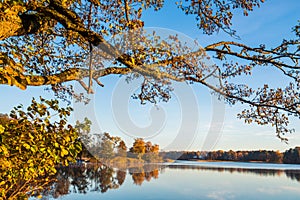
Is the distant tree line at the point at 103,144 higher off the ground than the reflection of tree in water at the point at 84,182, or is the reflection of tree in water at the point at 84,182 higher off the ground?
the distant tree line at the point at 103,144

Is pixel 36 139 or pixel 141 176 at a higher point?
pixel 36 139

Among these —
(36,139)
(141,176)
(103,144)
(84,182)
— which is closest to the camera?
(36,139)

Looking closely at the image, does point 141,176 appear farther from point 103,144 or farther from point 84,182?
point 103,144

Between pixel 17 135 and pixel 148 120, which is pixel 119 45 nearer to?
pixel 148 120

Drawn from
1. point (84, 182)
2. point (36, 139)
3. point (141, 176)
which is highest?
point (36, 139)

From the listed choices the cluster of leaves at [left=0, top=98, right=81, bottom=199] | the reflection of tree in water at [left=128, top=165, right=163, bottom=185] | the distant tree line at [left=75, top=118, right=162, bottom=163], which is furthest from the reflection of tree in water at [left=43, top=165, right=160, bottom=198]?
the cluster of leaves at [left=0, top=98, right=81, bottom=199]

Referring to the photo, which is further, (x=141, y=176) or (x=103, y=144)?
(x=141, y=176)


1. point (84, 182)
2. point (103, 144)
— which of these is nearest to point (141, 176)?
point (84, 182)

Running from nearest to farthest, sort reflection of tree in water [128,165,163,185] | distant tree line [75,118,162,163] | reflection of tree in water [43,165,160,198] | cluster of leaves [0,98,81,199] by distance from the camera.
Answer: cluster of leaves [0,98,81,199], distant tree line [75,118,162,163], reflection of tree in water [128,165,163,185], reflection of tree in water [43,165,160,198]

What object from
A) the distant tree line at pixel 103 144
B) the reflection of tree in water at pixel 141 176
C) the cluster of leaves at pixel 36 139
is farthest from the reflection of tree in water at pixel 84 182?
the cluster of leaves at pixel 36 139

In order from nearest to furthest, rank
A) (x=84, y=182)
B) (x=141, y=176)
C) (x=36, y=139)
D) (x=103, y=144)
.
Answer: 1. (x=36, y=139)
2. (x=103, y=144)
3. (x=84, y=182)
4. (x=141, y=176)

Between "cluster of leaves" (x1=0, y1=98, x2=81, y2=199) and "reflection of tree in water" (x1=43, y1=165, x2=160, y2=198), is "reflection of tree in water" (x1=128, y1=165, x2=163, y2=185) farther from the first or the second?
"cluster of leaves" (x1=0, y1=98, x2=81, y2=199)

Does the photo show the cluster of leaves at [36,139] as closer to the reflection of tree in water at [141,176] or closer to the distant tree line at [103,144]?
the distant tree line at [103,144]

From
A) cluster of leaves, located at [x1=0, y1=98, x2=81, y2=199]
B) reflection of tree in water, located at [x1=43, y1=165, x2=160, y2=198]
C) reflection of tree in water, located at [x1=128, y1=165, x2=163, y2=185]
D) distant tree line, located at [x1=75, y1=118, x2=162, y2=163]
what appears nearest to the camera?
cluster of leaves, located at [x1=0, y1=98, x2=81, y2=199]
